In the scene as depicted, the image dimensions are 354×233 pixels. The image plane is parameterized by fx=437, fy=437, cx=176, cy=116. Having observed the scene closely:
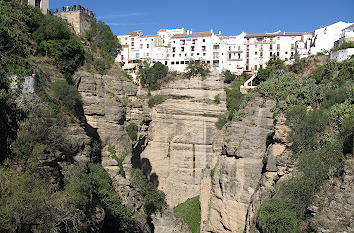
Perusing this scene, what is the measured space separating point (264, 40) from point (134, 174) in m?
22.7

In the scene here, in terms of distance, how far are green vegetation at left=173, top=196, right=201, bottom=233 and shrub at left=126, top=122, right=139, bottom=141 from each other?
7.02 m

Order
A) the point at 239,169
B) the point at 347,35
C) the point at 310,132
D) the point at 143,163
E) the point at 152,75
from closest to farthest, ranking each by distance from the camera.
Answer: the point at 310,132
the point at 239,169
the point at 347,35
the point at 143,163
the point at 152,75

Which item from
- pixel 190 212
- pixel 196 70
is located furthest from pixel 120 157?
pixel 196 70

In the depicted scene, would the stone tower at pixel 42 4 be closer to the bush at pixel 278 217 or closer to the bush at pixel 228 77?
the bush at pixel 228 77

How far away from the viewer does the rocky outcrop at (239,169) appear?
27.5 m

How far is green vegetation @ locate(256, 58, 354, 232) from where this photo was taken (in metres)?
19.4

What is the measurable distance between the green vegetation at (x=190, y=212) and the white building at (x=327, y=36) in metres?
17.1

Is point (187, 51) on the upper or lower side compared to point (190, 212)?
upper

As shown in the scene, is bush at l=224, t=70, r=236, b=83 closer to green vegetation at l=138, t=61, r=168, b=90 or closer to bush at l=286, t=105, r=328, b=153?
green vegetation at l=138, t=61, r=168, b=90

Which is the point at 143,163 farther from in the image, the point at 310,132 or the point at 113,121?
the point at 310,132

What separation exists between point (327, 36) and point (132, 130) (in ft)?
62.9

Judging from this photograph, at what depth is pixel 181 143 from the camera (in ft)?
121

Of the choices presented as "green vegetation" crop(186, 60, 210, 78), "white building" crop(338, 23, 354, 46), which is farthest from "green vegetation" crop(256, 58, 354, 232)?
"green vegetation" crop(186, 60, 210, 78)

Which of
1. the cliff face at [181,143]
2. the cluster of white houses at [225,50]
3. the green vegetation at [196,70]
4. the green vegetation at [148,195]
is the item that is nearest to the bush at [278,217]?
the green vegetation at [148,195]
